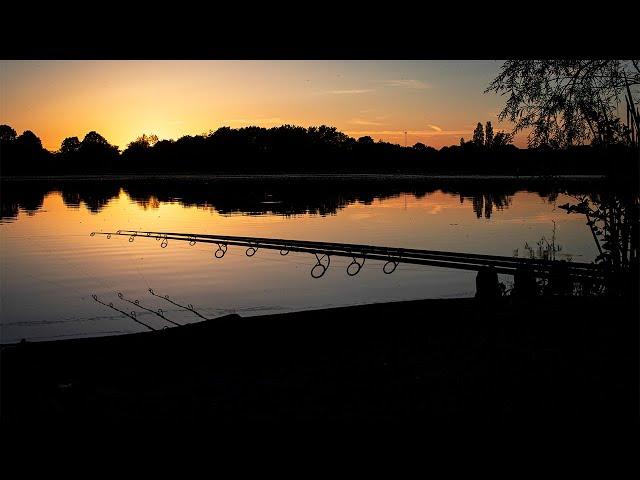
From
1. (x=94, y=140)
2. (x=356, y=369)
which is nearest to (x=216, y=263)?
(x=356, y=369)

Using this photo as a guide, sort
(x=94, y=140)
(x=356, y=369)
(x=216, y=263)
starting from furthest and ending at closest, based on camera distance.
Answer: (x=94, y=140), (x=216, y=263), (x=356, y=369)

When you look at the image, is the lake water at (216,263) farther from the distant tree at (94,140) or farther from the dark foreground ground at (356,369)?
the distant tree at (94,140)

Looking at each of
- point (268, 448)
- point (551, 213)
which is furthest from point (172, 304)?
point (551, 213)

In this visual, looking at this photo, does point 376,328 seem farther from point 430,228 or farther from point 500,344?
point 430,228

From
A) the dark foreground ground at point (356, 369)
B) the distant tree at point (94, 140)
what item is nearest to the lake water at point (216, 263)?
the dark foreground ground at point (356, 369)

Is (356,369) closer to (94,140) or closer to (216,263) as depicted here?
(216,263)

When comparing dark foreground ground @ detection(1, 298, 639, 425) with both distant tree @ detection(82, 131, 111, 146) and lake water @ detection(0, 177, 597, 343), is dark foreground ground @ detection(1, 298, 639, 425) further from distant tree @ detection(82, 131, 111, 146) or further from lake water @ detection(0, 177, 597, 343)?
distant tree @ detection(82, 131, 111, 146)

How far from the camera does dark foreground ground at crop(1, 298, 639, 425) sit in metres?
4.49

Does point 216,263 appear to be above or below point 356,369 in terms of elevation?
below

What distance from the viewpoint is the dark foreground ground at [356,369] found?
449cm

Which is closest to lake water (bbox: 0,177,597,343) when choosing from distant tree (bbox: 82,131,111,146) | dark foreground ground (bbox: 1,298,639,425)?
dark foreground ground (bbox: 1,298,639,425)

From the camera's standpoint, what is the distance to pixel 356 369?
5664 millimetres
